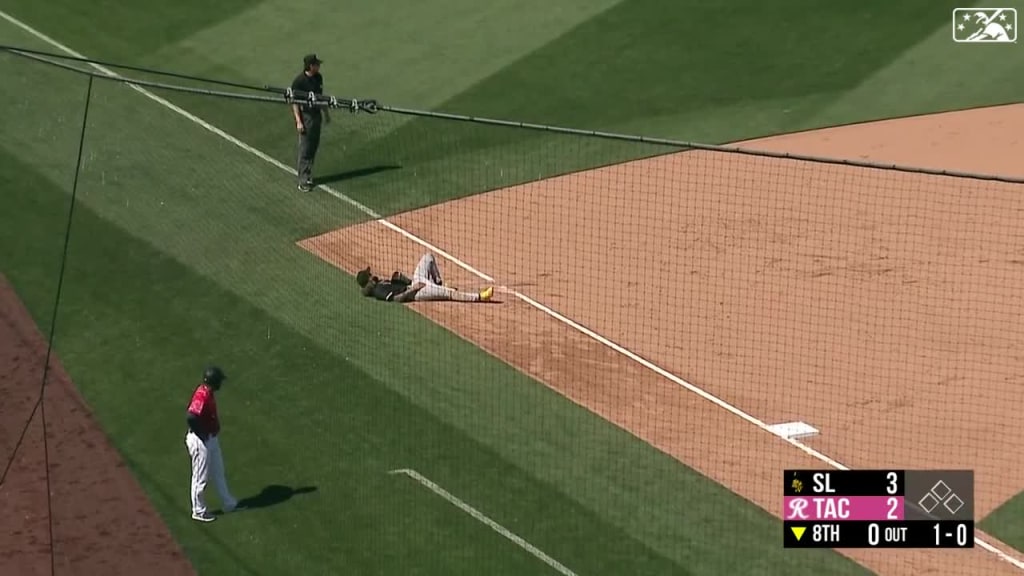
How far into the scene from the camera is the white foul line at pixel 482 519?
60.1 feet

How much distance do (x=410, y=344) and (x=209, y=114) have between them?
8.53 m

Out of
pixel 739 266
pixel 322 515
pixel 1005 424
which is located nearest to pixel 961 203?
pixel 739 266

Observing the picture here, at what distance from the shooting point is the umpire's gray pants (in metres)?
26.0

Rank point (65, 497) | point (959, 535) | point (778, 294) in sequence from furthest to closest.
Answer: point (778, 294)
point (65, 497)
point (959, 535)

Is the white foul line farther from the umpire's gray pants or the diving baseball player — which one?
the umpire's gray pants

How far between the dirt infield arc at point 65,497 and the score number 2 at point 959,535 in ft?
24.6

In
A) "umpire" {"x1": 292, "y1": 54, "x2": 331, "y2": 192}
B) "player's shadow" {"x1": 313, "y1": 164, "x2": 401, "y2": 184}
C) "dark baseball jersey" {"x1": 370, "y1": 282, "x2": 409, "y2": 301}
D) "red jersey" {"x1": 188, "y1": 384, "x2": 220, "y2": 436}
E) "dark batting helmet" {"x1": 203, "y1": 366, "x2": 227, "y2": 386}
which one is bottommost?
"red jersey" {"x1": 188, "y1": 384, "x2": 220, "y2": 436}

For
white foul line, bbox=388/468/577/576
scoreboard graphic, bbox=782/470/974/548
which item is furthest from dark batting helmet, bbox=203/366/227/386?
scoreboard graphic, bbox=782/470/974/548

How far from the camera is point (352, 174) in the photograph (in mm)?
27281

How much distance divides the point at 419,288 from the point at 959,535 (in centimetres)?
796

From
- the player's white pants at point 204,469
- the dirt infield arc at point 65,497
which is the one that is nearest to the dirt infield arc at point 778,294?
the player's white pants at point 204,469

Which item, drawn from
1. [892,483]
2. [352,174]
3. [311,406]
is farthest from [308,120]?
[892,483]

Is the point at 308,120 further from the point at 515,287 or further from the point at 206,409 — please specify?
the point at 206,409

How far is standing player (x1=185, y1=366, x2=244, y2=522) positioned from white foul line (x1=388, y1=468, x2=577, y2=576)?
6.74 feet
